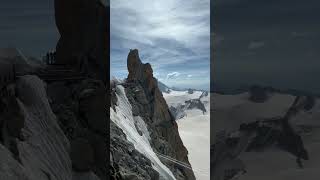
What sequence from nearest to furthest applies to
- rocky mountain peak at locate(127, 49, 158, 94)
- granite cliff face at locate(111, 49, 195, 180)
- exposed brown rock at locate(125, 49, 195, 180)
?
granite cliff face at locate(111, 49, 195, 180) < exposed brown rock at locate(125, 49, 195, 180) < rocky mountain peak at locate(127, 49, 158, 94)

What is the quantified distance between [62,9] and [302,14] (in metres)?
1.51

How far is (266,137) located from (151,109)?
6.25 metres

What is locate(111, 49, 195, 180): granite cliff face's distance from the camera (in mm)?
7625

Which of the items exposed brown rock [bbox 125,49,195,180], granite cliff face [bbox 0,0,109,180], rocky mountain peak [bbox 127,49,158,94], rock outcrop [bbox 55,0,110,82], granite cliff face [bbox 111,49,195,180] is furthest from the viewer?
rocky mountain peak [bbox 127,49,158,94]

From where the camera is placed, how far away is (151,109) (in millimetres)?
8547

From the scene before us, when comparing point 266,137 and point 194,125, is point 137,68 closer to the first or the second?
point 266,137

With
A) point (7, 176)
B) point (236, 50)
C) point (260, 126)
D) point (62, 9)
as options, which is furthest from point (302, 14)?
point (7, 176)

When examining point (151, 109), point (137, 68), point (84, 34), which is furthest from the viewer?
point (137, 68)

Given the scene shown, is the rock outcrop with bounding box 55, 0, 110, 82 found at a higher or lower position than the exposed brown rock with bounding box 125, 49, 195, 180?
higher

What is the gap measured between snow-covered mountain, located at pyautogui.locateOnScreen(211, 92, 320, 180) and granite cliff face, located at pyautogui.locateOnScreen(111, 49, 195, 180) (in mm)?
A: 4892

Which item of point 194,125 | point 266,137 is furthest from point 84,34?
point 194,125

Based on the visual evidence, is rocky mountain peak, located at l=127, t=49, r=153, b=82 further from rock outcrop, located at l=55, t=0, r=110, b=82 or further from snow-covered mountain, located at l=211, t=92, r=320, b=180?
snow-covered mountain, located at l=211, t=92, r=320, b=180

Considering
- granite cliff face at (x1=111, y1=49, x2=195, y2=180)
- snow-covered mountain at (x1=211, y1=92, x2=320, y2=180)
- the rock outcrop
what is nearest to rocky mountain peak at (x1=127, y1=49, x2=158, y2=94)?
granite cliff face at (x1=111, y1=49, x2=195, y2=180)

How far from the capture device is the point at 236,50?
2.36m
